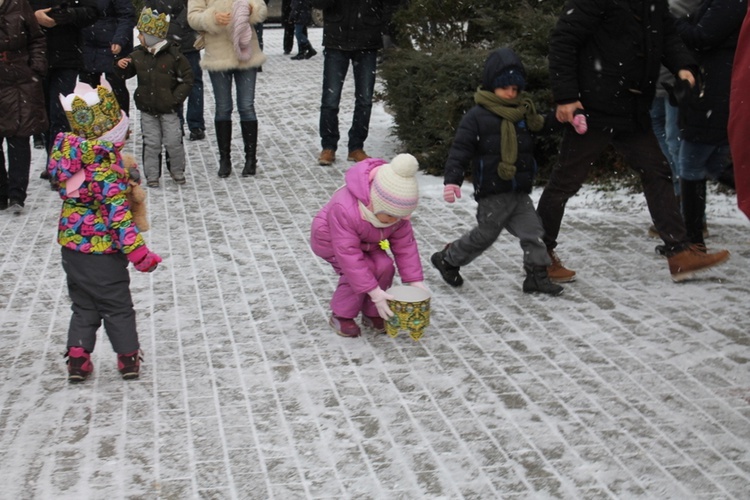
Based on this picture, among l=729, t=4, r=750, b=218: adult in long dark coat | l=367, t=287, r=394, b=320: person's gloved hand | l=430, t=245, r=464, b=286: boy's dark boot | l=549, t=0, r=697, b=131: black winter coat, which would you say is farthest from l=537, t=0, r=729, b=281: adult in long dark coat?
l=729, t=4, r=750, b=218: adult in long dark coat

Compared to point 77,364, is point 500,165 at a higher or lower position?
higher

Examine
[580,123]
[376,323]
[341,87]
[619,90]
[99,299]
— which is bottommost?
[376,323]

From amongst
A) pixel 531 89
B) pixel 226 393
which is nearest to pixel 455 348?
pixel 226 393

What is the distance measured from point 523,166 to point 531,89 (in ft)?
10.3

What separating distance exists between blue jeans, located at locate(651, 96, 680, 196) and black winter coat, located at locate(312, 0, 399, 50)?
10.3 feet

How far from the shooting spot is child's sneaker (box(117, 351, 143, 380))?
5.52 meters

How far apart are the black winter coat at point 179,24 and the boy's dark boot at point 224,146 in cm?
181

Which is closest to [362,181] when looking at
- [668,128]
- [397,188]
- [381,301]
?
[397,188]

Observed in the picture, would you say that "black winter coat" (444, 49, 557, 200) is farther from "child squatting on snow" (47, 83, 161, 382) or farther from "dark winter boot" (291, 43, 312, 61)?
"dark winter boot" (291, 43, 312, 61)

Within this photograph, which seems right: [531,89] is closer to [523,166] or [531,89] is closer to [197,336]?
[523,166]

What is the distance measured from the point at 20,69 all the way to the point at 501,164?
436 centimetres

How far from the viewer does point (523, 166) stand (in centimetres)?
678

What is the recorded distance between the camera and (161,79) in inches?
382

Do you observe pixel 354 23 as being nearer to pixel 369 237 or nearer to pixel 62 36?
pixel 62 36
